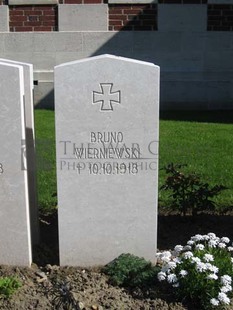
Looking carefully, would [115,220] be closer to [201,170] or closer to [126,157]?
[126,157]

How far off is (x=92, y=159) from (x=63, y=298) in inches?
44.8

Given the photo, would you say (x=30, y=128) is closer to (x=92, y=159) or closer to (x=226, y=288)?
(x=92, y=159)

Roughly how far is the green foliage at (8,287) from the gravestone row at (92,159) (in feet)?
1.46

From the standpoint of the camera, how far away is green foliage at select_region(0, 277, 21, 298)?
3.92 m

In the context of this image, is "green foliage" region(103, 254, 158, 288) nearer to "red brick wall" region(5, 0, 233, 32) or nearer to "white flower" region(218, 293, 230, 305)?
"white flower" region(218, 293, 230, 305)

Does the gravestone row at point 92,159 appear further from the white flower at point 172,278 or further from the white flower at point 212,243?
the white flower at point 172,278

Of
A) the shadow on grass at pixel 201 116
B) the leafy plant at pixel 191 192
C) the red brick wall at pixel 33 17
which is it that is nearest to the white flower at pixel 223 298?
the leafy plant at pixel 191 192

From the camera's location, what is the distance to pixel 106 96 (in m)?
4.09

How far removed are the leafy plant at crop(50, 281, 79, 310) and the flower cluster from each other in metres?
0.66

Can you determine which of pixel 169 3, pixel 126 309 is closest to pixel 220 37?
pixel 169 3

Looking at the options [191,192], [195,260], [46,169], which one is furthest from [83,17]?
[195,260]

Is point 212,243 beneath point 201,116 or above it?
above

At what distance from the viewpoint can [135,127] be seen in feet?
13.7

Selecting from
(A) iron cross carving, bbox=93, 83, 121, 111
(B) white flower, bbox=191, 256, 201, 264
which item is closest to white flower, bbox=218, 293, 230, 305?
(B) white flower, bbox=191, 256, 201, 264
